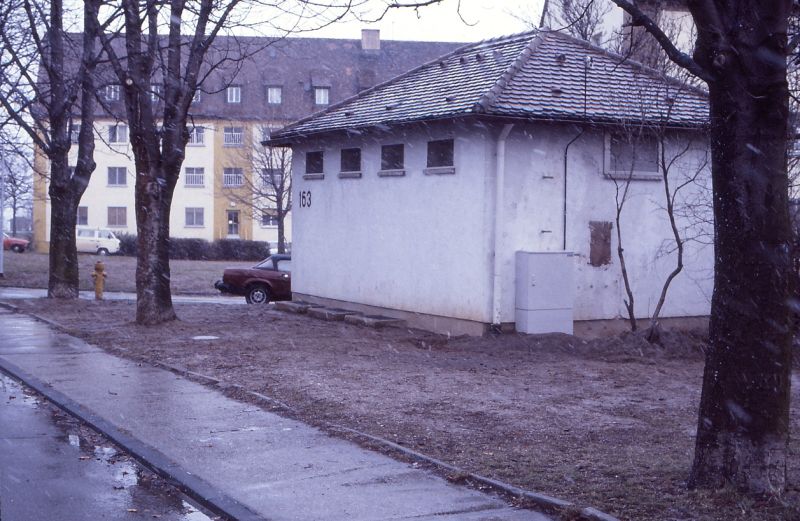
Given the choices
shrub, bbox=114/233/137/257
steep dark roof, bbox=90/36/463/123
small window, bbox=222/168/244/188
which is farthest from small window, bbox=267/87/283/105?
shrub, bbox=114/233/137/257

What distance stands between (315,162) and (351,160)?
1925 mm

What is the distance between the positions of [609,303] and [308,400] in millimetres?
9346

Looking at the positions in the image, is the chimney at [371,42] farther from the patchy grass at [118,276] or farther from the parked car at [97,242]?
the patchy grass at [118,276]

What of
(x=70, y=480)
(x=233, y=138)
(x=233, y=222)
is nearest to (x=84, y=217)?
(x=233, y=222)

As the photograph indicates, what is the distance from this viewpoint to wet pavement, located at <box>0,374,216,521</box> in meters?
6.84

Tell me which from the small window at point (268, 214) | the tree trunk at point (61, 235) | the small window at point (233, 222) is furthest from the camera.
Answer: the small window at point (233, 222)

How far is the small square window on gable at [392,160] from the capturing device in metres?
20.1

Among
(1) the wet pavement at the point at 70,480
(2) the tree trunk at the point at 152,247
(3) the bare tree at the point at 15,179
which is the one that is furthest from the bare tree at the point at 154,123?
(3) the bare tree at the point at 15,179

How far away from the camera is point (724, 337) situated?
6.75 m

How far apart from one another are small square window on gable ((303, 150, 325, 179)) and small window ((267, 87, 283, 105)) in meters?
43.1

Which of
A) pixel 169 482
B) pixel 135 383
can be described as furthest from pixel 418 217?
pixel 169 482

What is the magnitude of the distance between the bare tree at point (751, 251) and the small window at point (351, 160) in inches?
600

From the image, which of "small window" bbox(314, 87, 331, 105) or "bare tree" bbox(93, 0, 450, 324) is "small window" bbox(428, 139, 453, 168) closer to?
"bare tree" bbox(93, 0, 450, 324)

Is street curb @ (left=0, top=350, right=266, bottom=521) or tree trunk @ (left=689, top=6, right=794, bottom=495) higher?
tree trunk @ (left=689, top=6, right=794, bottom=495)
